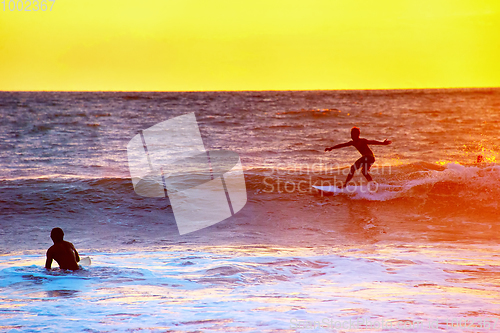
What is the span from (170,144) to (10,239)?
14.7m

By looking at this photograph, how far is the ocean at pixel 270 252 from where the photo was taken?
4504 mm

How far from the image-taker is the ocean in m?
4.50

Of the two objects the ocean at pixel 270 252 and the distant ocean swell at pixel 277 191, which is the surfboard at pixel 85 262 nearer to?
the ocean at pixel 270 252

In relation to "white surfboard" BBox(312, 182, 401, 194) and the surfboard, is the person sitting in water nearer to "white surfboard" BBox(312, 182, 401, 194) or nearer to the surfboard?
the surfboard

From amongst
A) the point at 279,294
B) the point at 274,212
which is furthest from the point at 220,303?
the point at 274,212

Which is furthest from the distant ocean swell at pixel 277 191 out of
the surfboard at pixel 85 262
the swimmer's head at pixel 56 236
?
the surfboard at pixel 85 262

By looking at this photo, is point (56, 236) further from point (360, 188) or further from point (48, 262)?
point (360, 188)

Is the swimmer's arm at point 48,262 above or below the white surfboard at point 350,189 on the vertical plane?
above

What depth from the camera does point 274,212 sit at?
1076cm

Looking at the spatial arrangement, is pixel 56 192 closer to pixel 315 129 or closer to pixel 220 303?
pixel 220 303

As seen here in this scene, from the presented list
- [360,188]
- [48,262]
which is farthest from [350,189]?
[48,262]

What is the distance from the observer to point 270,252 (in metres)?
7.31

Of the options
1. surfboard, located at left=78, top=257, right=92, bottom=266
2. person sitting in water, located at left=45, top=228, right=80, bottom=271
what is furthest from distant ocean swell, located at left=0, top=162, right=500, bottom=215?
person sitting in water, located at left=45, top=228, right=80, bottom=271

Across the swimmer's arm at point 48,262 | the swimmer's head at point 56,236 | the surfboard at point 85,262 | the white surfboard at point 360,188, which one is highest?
the swimmer's head at point 56,236
